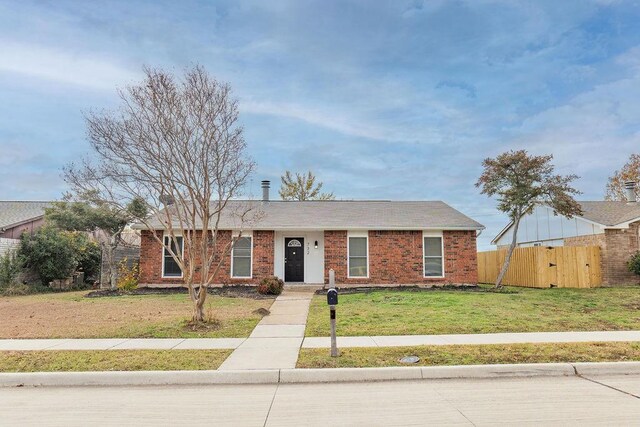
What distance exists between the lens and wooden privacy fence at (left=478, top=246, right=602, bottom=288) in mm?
19297

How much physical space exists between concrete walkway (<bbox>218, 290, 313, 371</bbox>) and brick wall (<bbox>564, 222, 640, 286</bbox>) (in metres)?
14.0

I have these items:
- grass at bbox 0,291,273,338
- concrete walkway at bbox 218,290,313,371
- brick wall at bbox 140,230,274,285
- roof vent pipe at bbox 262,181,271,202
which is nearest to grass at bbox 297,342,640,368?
concrete walkway at bbox 218,290,313,371

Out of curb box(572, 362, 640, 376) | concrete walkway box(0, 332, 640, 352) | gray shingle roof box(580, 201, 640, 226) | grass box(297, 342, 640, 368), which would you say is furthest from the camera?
gray shingle roof box(580, 201, 640, 226)

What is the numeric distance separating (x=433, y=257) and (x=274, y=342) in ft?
39.7

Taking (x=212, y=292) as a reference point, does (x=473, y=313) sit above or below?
below

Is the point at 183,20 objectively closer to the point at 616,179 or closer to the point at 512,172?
the point at 512,172

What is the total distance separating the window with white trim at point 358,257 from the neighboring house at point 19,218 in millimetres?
15260

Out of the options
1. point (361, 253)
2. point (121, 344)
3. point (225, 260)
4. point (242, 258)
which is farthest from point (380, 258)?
point (121, 344)

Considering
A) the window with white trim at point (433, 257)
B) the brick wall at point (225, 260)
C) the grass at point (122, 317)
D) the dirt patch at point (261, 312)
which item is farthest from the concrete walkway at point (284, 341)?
the window with white trim at point (433, 257)

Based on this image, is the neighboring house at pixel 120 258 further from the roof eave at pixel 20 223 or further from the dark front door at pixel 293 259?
the dark front door at pixel 293 259

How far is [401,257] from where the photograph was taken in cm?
1894

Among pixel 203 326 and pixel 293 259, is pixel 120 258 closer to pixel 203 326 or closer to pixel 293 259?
pixel 293 259

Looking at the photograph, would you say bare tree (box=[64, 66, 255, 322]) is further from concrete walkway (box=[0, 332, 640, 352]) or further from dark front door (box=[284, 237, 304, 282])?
dark front door (box=[284, 237, 304, 282])

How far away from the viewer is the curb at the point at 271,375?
6160 millimetres
